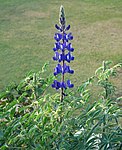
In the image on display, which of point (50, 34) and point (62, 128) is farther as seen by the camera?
point (50, 34)

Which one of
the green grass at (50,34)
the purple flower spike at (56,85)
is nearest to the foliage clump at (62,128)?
the purple flower spike at (56,85)

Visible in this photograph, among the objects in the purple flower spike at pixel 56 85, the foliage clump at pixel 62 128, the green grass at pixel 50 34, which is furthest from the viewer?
the green grass at pixel 50 34

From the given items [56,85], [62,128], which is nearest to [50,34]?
[56,85]

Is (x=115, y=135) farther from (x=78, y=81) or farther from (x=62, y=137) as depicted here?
(x=78, y=81)

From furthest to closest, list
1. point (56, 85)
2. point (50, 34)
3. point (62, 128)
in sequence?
point (50, 34), point (56, 85), point (62, 128)

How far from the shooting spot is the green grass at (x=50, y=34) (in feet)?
14.6

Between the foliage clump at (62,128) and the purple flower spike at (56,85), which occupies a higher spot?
the purple flower spike at (56,85)

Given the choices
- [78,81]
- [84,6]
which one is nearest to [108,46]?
[78,81]

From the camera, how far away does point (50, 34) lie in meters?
5.22

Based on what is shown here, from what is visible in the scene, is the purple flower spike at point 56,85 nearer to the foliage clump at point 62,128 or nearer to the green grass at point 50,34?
the foliage clump at point 62,128

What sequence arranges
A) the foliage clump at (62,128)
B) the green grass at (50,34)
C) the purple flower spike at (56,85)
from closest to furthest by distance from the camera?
1. the foliage clump at (62,128)
2. the purple flower spike at (56,85)
3. the green grass at (50,34)

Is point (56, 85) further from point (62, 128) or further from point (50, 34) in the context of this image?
point (50, 34)

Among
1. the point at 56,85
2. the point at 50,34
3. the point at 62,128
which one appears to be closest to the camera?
the point at 62,128

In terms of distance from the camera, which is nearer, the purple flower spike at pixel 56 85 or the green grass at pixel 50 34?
the purple flower spike at pixel 56 85
